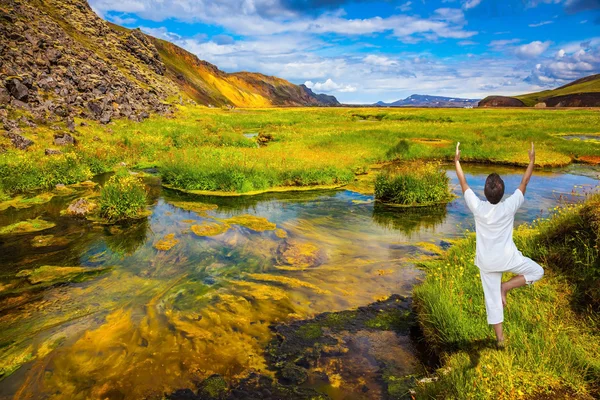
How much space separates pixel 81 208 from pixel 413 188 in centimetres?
1554

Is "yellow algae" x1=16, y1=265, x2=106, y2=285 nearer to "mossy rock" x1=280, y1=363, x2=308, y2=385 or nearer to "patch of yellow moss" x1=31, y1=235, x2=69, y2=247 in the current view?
"patch of yellow moss" x1=31, y1=235, x2=69, y2=247

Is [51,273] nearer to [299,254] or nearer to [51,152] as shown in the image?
[299,254]

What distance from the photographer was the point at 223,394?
19.6ft

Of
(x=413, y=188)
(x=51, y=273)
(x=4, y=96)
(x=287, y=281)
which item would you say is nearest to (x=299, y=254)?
(x=287, y=281)

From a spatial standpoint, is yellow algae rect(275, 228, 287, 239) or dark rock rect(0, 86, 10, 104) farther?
dark rock rect(0, 86, 10, 104)

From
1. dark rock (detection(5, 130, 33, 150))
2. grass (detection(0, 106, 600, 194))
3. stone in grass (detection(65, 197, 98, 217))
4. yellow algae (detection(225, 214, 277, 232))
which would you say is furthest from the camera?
dark rock (detection(5, 130, 33, 150))

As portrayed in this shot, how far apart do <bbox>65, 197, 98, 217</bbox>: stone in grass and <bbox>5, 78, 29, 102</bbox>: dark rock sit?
809 inches

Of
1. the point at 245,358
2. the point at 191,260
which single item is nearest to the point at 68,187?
the point at 191,260

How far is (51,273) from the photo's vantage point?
410 inches

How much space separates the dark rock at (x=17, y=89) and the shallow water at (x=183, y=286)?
59.8 feet

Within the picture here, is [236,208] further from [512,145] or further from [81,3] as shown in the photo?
[81,3]

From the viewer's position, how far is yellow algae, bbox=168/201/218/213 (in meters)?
17.1

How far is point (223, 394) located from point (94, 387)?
229 centimetres

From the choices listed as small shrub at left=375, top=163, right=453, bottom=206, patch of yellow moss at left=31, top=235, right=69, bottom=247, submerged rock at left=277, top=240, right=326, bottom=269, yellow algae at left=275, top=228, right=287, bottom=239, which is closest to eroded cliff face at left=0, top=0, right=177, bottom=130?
patch of yellow moss at left=31, top=235, right=69, bottom=247
